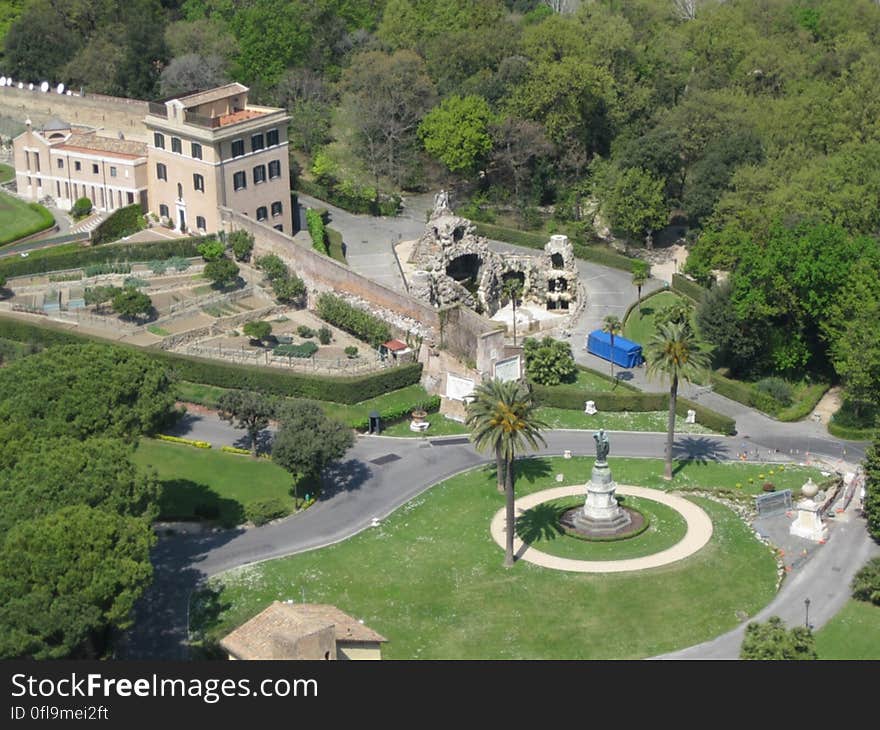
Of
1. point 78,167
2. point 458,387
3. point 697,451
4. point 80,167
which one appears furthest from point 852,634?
point 78,167

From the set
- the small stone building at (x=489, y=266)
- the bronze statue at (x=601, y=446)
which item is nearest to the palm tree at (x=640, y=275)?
the small stone building at (x=489, y=266)

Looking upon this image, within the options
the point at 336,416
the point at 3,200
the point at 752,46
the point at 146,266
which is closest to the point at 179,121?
the point at 146,266

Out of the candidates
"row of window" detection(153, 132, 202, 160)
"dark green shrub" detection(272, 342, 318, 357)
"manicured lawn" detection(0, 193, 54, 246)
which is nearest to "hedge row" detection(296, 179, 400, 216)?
"row of window" detection(153, 132, 202, 160)

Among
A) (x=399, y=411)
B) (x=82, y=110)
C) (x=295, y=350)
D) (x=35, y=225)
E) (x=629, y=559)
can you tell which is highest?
(x=82, y=110)

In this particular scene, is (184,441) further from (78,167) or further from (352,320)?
(78,167)

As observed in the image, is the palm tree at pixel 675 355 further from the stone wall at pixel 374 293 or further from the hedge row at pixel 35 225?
the hedge row at pixel 35 225

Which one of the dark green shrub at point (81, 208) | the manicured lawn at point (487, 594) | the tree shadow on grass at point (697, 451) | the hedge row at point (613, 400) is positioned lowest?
the manicured lawn at point (487, 594)
